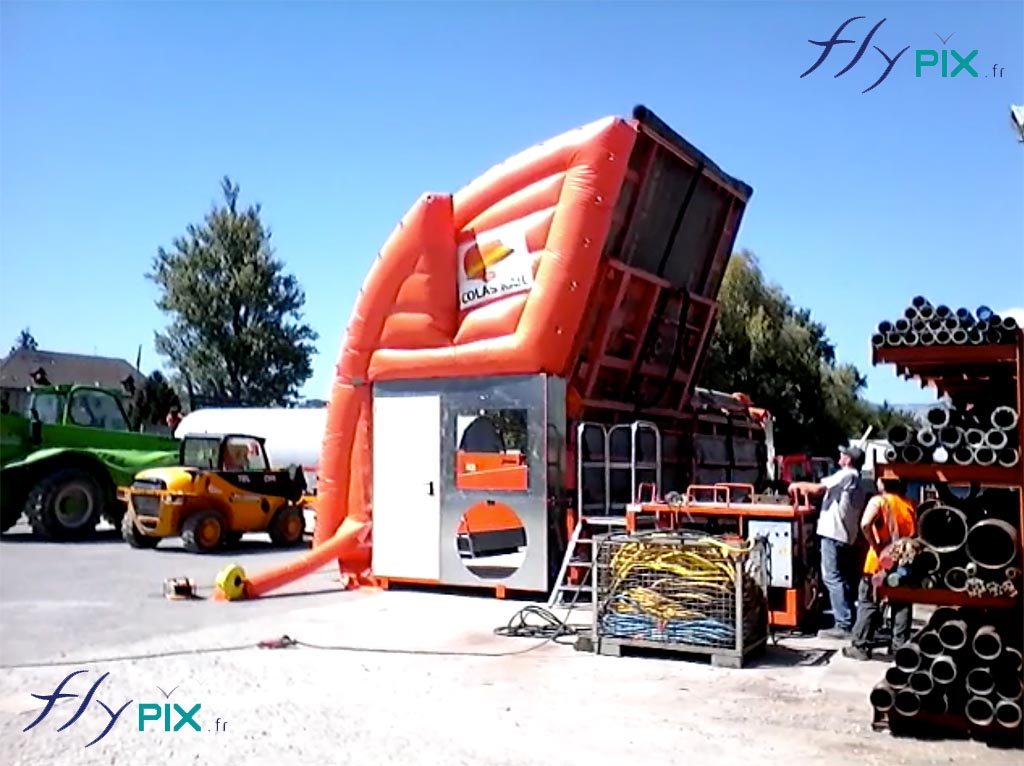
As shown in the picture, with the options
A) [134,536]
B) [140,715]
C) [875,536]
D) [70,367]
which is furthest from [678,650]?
[70,367]

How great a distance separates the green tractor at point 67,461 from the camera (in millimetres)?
18844

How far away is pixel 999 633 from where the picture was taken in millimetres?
6461

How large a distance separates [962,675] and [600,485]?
5.82 metres

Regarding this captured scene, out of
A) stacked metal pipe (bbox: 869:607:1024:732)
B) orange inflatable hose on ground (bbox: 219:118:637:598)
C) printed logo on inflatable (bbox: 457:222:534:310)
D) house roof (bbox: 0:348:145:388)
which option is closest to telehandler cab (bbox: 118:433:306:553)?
orange inflatable hose on ground (bbox: 219:118:637:598)

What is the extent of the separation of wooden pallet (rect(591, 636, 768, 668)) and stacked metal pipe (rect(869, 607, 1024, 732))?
1.97 meters

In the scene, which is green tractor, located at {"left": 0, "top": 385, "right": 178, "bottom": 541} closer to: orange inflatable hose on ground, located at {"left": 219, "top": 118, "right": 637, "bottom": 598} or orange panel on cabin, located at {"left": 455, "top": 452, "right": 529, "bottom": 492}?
orange panel on cabin, located at {"left": 455, "top": 452, "right": 529, "bottom": 492}

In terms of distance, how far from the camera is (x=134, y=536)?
1786 centimetres

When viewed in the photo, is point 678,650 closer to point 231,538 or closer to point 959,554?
point 959,554

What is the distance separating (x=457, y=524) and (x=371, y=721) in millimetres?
5507

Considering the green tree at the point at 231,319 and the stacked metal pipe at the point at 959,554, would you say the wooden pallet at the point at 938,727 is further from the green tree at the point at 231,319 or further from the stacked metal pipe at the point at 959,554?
the green tree at the point at 231,319

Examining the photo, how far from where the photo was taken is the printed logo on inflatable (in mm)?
12023

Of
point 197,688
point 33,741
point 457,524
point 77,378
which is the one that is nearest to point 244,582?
point 457,524

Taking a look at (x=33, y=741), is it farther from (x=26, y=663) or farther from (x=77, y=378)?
(x=77, y=378)

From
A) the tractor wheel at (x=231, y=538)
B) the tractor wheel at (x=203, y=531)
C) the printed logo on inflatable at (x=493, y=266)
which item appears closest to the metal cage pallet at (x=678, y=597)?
the printed logo on inflatable at (x=493, y=266)
